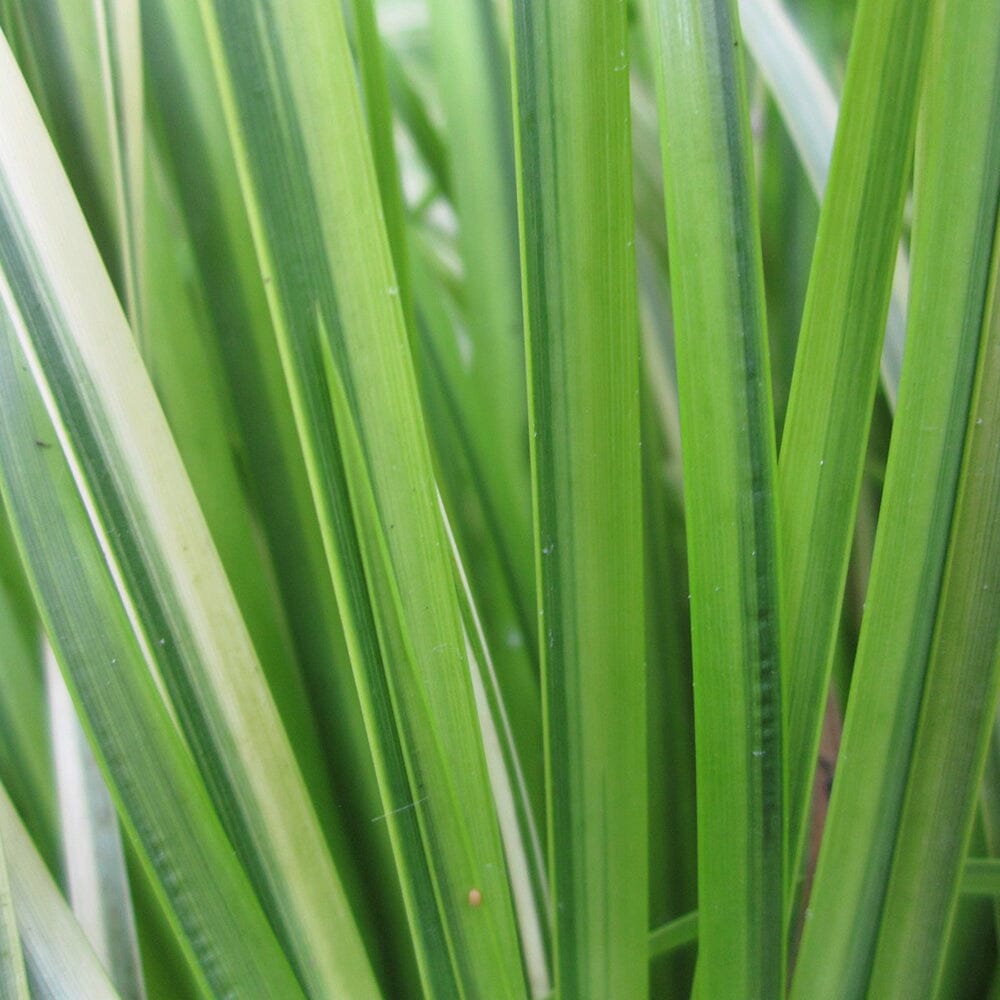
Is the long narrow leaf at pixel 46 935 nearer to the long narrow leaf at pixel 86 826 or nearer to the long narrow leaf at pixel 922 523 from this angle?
the long narrow leaf at pixel 86 826

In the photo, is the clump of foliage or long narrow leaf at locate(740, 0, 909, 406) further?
long narrow leaf at locate(740, 0, 909, 406)

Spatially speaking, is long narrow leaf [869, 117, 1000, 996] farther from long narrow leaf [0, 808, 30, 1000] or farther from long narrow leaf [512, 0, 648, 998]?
long narrow leaf [0, 808, 30, 1000]

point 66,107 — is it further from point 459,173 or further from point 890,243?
point 890,243

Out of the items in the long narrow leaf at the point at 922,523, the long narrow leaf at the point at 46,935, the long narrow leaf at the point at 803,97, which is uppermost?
the long narrow leaf at the point at 803,97

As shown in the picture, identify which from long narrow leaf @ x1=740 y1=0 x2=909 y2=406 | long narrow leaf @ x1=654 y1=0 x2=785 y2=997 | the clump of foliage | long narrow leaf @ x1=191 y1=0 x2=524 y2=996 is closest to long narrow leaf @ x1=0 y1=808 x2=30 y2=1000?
the clump of foliage

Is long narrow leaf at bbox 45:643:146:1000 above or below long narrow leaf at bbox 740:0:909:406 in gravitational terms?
below

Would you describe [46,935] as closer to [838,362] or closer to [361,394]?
[361,394]

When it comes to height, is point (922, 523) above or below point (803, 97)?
below

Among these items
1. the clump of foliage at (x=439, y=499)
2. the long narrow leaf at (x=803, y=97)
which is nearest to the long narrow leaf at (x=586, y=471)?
the clump of foliage at (x=439, y=499)

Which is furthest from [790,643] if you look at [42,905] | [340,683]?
[42,905]

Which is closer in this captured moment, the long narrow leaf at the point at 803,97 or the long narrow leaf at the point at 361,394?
the long narrow leaf at the point at 361,394

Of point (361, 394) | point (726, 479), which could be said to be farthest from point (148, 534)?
point (726, 479)

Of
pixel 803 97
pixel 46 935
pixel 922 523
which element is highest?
pixel 803 97

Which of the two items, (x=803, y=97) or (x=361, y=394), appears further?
(x=803, y=97)
